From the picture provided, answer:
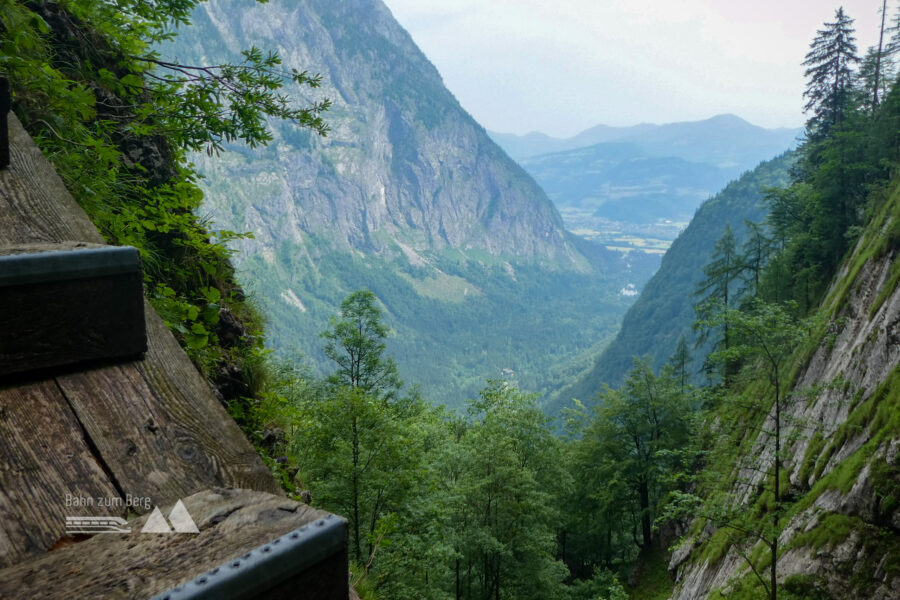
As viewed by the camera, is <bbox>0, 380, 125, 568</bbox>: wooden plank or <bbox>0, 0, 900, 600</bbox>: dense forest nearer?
<bbox>0, 380, 125, 568</bbox>: wooden plank

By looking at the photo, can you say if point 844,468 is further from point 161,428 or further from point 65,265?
point 65,265

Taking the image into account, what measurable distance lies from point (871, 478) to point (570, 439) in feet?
109

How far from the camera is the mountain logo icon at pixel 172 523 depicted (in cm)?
100

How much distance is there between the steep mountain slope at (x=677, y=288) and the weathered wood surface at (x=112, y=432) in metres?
146

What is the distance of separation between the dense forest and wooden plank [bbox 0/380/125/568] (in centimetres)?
199

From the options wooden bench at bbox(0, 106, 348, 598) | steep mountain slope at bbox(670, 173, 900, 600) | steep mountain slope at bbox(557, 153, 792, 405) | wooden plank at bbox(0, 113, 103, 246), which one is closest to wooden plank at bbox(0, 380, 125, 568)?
wooden bench at bbox(0, 106, 348, 598)

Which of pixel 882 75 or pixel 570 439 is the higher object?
pixel 882 75

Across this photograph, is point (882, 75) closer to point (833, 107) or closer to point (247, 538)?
point (833, 107)

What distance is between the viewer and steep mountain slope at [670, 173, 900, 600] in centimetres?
1030

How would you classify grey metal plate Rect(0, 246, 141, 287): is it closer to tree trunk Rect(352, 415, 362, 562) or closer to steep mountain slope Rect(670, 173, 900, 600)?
steep mountain slope Rect(670, 173, 900, 600)

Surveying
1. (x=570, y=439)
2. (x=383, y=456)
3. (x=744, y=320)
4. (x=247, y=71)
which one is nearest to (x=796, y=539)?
(x=744, y=320)

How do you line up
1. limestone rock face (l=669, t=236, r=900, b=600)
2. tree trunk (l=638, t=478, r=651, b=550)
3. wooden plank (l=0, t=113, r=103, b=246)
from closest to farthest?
wooden plank (l=0, t=113, r=103, b=246) < limestone rock face (l=669, t=236, r=900, b=600) < tree trunk (l=638, t=478, r=651, b=550)

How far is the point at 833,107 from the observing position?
40.2 meters

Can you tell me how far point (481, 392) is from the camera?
3114 cm
